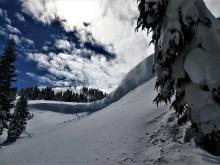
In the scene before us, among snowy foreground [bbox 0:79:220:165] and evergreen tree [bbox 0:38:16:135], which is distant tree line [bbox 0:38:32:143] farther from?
snowy foreground [bbox 0:79:220:165]

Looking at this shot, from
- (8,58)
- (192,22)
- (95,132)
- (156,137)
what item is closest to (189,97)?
(192,22)

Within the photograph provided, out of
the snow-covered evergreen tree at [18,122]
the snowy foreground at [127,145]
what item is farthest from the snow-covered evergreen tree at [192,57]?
the snow-covered evergreen tree at [18,122]

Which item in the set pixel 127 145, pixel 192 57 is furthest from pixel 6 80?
pixel 192 57

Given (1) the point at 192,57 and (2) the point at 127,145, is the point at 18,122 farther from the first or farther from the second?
(1) the point at 192,57

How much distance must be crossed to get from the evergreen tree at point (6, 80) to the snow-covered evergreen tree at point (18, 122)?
1171 cm

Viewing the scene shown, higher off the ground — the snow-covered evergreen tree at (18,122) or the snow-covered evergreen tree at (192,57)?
the snow-covered evergreen tree at (192,57)

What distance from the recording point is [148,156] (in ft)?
53.7

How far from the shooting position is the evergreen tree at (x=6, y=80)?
32250mm

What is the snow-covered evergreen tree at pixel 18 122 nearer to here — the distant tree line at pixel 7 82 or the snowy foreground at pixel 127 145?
the distant tree line at pixel 7 82

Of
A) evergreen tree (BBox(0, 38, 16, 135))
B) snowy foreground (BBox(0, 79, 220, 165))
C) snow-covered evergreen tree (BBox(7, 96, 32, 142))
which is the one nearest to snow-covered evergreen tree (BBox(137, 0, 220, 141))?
snowy foreground (BBox(0, 79, 220, 165))

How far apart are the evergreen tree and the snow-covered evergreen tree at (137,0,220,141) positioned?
2479cm

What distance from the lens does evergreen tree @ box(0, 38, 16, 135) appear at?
106 feet

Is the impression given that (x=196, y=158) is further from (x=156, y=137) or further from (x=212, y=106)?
(x=156, y=137)

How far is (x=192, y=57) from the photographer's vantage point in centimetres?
1155
